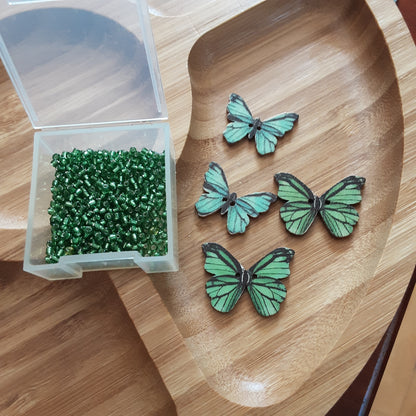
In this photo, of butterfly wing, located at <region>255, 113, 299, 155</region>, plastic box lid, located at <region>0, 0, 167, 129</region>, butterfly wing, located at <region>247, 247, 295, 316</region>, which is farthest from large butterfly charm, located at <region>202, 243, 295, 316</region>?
plastic box lid, located at <region>0, 0, 167, 129</region>

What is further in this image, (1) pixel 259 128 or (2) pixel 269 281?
(1) pixel 259 128

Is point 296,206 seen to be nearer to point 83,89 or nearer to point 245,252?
point 245,252

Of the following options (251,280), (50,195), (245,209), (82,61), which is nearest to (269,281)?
(251,280)

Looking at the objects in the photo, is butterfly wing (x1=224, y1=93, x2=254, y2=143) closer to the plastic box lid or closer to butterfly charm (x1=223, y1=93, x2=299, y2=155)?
butterfly charm (x1=223, y1=93, x2=299, y2=155)

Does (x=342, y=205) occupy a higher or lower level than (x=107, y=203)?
higher

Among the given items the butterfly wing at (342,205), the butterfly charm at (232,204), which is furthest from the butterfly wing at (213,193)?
the butterfly wing at (342,205)

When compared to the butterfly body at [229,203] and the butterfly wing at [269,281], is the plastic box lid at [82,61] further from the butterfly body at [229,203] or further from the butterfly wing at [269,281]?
the butterfly wing at [269,281]
